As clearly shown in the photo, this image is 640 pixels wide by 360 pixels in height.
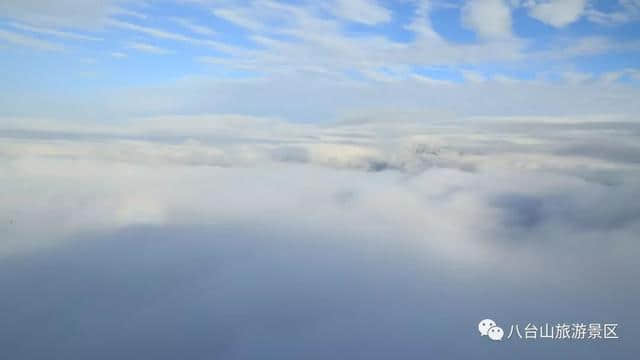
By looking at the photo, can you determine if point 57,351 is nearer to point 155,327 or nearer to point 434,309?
point 155,327

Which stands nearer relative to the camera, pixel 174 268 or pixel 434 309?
pixel 434 309

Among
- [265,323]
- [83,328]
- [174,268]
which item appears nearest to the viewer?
[83,328]

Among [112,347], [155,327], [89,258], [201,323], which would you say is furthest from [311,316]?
[89,258]

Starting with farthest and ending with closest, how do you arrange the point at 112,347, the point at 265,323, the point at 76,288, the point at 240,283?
the point at 240,283 < the point at 76,288 < the point at 265,323 < the point at 112,347

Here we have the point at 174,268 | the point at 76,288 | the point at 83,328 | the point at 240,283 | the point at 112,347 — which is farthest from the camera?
the point at 174,268

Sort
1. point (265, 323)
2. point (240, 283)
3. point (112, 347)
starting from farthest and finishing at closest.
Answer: point (240, 283) → point (265, 323) → point (112, 347)

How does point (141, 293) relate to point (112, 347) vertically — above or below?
above

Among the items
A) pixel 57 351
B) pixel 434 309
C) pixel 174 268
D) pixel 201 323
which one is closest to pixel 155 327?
pixel 201 323

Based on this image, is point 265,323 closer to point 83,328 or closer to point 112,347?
point 112,347

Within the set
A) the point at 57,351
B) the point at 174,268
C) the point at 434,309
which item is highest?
the point at 174,268
